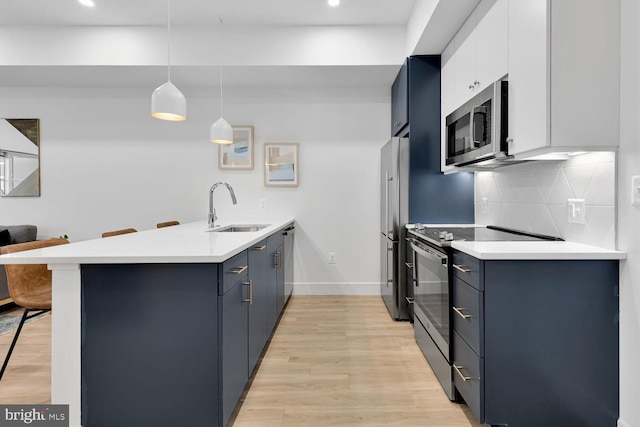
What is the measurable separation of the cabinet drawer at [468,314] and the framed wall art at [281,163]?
2.47 m

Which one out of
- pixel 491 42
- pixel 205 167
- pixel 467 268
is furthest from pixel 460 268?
pixel 205 167

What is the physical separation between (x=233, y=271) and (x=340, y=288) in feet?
8.13

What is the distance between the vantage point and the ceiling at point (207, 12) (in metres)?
2.93

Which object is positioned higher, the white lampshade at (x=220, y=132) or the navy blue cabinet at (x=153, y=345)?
the white lampshade at (x=220, y=132)

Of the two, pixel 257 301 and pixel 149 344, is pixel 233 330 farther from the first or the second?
pixel 257 301

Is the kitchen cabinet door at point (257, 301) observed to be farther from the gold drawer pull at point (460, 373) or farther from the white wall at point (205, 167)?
the white wall at point (205, 167)

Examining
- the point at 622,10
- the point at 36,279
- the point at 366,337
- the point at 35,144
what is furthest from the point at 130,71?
the point at 622,10


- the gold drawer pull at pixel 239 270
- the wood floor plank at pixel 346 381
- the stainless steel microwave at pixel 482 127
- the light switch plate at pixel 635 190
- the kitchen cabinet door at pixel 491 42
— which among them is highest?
the kitchen cabinet door at pixel 491 42

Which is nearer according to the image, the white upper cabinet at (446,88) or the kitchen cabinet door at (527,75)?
the kitchen cabinet door at (527,75)

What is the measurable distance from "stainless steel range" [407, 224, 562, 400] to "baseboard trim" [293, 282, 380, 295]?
4.57ft

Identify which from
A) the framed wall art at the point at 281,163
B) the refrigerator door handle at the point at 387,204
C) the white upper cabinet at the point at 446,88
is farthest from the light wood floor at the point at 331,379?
the framed wall art at the point at 281,163

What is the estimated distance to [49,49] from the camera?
3.27 meters

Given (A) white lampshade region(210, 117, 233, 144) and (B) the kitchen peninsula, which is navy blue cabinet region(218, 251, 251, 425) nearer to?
(B) the kitchen peninsula

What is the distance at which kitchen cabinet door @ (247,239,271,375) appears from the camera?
195cm
